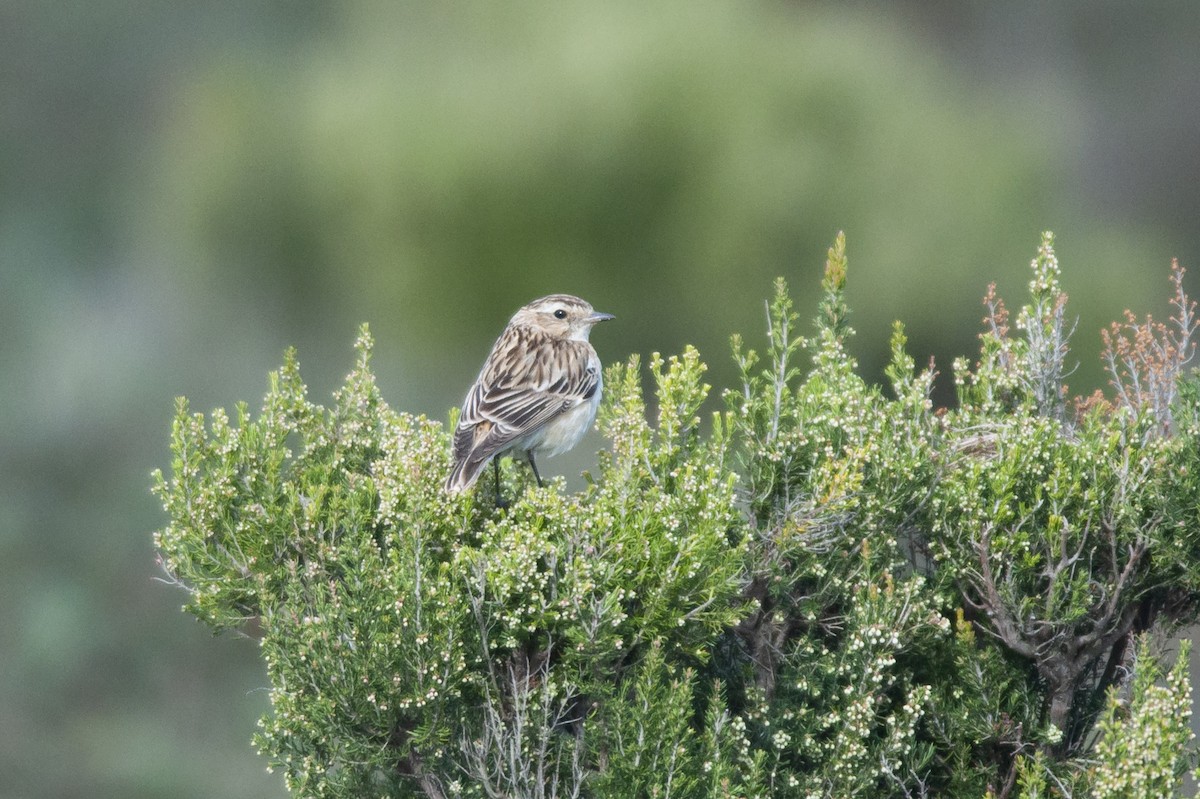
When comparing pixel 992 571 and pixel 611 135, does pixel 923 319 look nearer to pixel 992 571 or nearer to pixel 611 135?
pixel 611 135

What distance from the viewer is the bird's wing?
4.54 m

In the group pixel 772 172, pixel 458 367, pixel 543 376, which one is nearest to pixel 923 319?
pixel 772 172

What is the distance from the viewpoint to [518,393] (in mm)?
5102

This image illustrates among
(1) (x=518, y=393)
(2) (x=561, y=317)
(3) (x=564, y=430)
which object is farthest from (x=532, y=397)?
(2) (x=561, y=317)

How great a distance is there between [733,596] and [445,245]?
8.85 metres

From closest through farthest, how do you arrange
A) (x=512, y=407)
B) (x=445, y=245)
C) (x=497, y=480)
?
(x=497, y=480) → (x=512, y=407) → (x=445, y=245)

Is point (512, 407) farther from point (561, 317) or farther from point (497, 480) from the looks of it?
point (561, 317)

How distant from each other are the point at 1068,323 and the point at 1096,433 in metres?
8.50

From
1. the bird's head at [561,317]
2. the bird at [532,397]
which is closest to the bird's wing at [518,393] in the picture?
the bird at [532,397]

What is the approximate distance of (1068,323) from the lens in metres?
12.4

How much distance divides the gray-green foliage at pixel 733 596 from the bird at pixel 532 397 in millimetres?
175

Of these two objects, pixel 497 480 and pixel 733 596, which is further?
pixel 497 480

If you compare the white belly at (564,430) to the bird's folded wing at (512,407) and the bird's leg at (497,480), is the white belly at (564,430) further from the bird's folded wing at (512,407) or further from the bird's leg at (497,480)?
the bird's leg at (497,480)

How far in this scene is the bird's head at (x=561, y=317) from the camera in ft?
19.3
